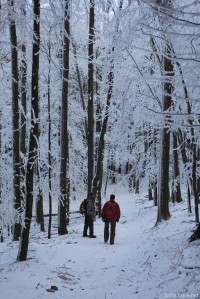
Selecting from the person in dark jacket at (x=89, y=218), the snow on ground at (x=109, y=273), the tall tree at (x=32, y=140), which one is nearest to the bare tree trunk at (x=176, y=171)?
the person in dark jacket at (x=89, y=218)

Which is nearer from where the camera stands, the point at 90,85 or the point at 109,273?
the point at 109,273

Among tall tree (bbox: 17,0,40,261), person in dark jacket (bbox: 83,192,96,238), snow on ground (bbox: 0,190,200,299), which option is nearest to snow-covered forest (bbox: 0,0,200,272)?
tall tree (bbox: 17,0,40,261)

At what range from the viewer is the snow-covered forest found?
5.28 metres

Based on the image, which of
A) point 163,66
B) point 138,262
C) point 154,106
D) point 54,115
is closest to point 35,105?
point 138,262

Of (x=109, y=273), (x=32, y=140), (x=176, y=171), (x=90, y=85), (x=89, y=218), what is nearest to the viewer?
(x=109, y=273)

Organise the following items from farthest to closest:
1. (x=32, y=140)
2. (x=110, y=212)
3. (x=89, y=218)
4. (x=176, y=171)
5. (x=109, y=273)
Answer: (x=176, y=171), (x=89, y=218), (x=110, y=212), (x=32, y=140), (x=109, y=273)

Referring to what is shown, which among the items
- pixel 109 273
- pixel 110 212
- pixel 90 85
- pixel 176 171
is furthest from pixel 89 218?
pixel 176 171

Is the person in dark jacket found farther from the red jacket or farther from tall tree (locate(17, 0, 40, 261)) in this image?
tall tree (locate(17, 0, 40, 261))

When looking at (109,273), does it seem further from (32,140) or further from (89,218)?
(89,218)

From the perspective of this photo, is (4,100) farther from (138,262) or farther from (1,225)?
(138,262)

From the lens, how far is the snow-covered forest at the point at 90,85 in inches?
208

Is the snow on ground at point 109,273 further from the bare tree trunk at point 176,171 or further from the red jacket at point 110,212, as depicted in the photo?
the bare tree trunk at point 176,171

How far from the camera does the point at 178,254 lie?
6617mm

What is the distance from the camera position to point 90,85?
15.5m
